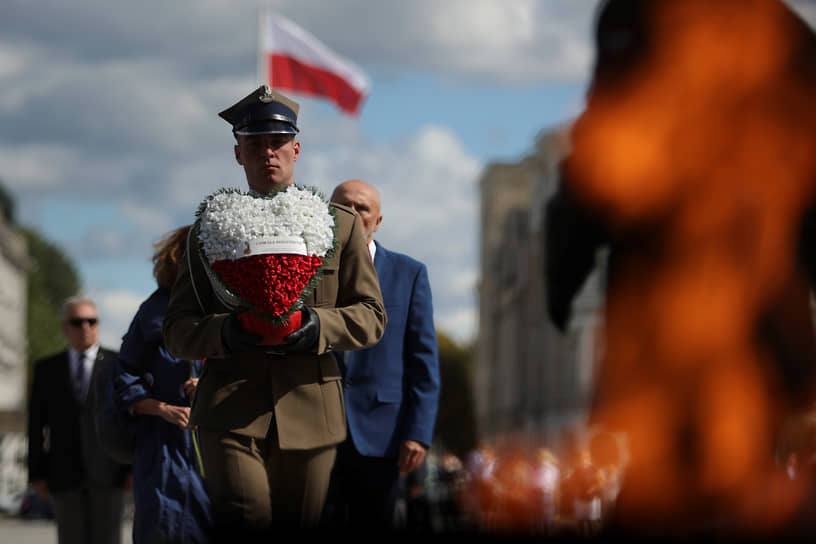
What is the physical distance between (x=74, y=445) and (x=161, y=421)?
205cm

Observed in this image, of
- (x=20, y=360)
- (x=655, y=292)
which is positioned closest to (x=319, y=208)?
(x=655, y=292)

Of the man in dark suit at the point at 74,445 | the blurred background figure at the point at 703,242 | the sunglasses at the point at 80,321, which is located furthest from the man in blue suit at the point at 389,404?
the sunglasses at the point at 80,321

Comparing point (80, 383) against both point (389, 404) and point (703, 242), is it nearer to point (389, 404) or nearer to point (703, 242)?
point (389, 404)

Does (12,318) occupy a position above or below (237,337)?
above

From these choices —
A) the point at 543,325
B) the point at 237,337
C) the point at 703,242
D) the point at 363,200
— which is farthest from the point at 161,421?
the point at 703,242

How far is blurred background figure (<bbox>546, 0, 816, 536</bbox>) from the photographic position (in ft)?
10.3

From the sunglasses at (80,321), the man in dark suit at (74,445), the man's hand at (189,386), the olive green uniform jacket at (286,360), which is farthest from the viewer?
the sunglasses at (80,321)

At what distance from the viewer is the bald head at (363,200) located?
6.03 m

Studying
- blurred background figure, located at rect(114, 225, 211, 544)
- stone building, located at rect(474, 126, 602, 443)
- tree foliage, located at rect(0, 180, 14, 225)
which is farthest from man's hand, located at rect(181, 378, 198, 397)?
tree foliage, located at rect(0, 180, 14, 225)

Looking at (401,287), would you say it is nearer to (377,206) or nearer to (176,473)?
(377,206)

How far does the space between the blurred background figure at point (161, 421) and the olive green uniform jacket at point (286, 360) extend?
1308 mm

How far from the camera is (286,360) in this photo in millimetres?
A: 4477

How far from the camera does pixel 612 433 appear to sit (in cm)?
322

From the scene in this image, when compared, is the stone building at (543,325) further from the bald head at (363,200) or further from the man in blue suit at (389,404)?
the bald head at (363,200)
